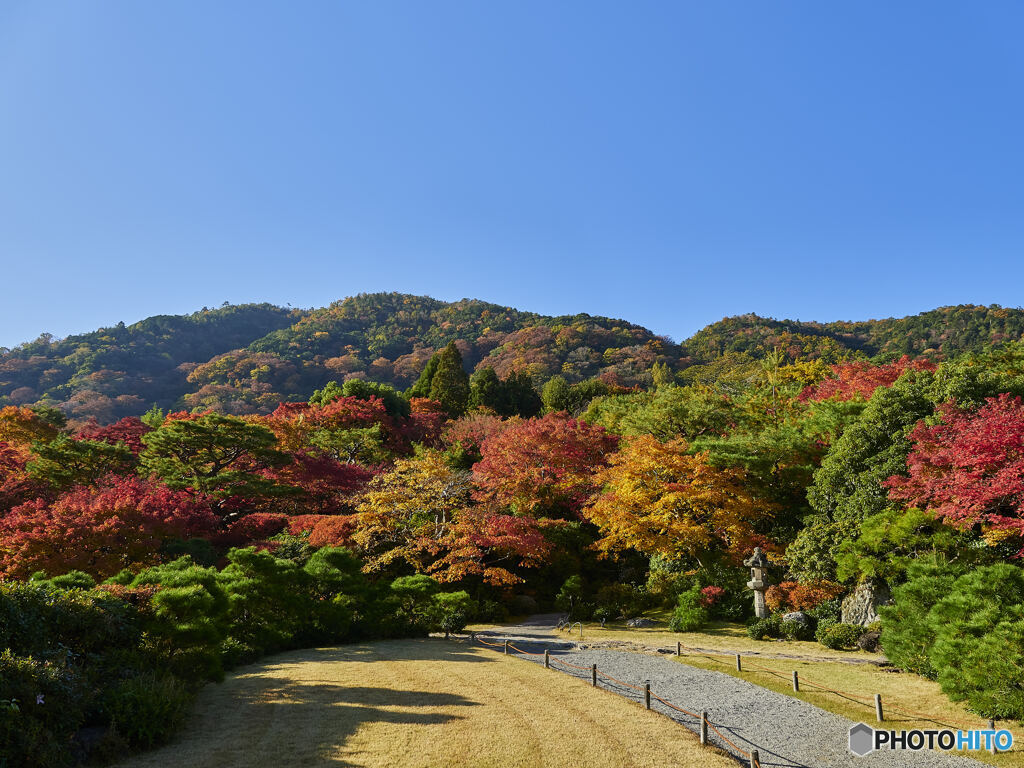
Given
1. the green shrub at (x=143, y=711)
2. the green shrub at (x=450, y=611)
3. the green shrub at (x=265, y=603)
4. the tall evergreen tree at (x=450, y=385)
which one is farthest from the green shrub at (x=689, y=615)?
the tall evergreen tree at (x=450, y=385)

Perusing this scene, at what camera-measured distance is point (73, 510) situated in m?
15.1

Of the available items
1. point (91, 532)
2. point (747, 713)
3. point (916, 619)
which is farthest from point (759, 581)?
point (91, 532)

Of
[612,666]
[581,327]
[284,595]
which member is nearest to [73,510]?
[284,595]

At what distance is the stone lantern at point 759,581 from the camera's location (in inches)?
681

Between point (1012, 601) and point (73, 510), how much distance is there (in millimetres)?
21338

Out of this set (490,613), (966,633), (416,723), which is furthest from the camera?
(490,613)

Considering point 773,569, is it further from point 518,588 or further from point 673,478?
point 518,588

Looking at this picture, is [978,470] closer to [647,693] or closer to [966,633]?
[966,633]

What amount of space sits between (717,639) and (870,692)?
18.0 feet

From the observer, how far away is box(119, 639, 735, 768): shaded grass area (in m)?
7.49

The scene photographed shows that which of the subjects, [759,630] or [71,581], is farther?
[759,630]

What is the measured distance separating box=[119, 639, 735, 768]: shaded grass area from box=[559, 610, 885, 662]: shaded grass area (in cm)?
532
